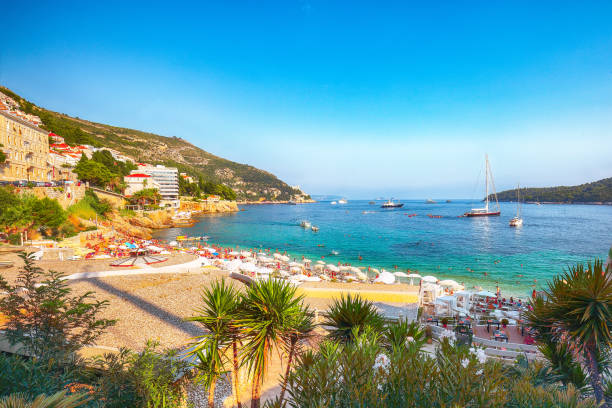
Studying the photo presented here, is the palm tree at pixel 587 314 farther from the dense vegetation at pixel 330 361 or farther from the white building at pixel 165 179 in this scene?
the white building at pixel 165 179

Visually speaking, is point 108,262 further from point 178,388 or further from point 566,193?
point 566,193

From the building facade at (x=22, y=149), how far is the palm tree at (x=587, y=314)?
1718 inches

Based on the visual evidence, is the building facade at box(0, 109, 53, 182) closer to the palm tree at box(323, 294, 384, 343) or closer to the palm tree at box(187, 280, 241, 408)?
the palm tree at box(187, 280, 241, 408)

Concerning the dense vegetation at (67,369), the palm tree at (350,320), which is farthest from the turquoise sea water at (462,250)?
the dense vegetation at (67,369)

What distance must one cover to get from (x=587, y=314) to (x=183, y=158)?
166m

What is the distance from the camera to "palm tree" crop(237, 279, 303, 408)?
4.56 metres

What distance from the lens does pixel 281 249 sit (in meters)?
36.7

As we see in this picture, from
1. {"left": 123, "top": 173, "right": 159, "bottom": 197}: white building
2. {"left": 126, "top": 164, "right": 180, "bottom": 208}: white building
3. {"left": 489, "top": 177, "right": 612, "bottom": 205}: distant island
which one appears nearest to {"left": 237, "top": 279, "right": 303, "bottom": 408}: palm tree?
{"left": 123, "top": 173, "right": 159, "bottom": 197}: white building

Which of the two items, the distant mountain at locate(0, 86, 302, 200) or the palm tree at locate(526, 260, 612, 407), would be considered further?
the distant mountain at locate(0, 86, 302, 200)

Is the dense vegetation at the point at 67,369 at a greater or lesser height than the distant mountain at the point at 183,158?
lesser

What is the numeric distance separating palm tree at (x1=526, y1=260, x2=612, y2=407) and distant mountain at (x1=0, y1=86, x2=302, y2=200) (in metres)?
122

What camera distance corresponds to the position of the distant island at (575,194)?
12538 cm

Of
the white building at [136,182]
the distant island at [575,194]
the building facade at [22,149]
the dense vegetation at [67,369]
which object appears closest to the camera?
the dense vegetation at [67,369]

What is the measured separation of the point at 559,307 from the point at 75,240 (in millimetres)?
34611
